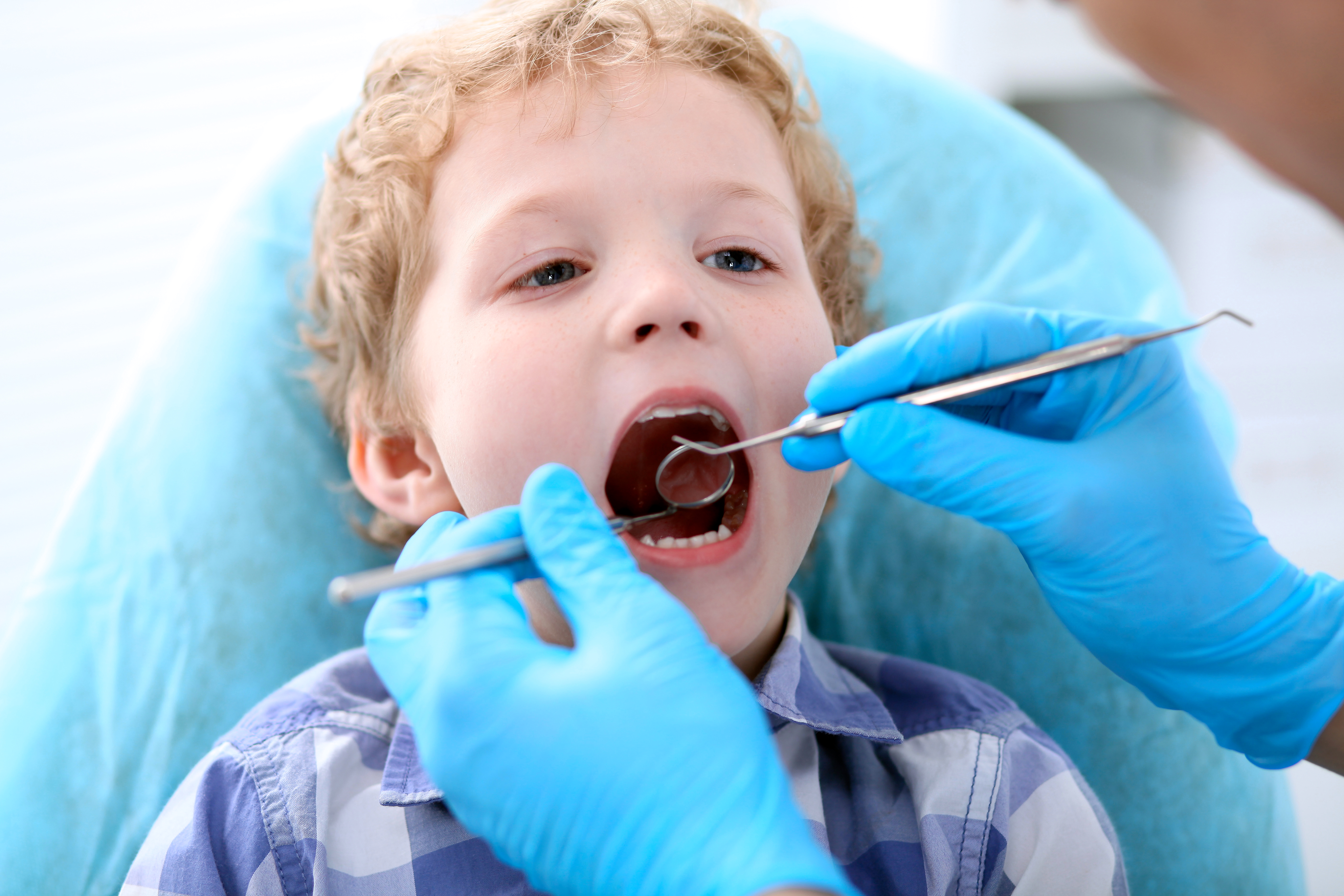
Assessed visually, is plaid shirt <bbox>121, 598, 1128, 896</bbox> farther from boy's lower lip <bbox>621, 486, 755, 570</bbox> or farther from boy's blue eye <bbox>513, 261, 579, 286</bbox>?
boy's blue eye <bbox>513, 261, 579, 286</bbox>

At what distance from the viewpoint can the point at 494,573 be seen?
33.7 inches

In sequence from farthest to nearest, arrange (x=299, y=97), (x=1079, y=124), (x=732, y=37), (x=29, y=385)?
1. (x=1079, y=124)
2. (x=299, y=97)
3. (x=29, y=385)
4. (x=732, y=37)

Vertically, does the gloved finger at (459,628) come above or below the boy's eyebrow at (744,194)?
below

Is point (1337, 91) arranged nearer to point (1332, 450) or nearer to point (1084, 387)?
point (1084, 387)

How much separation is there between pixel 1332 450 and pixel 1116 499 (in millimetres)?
2455

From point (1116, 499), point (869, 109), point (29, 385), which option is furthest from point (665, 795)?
point (29, 385)

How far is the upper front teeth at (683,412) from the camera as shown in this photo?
936 millimetres

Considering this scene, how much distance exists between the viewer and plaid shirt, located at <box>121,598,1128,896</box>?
100 centimetres

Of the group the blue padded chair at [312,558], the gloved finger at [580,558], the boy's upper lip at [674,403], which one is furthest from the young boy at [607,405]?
the blue padded chair at [312,558]

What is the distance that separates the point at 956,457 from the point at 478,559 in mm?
439

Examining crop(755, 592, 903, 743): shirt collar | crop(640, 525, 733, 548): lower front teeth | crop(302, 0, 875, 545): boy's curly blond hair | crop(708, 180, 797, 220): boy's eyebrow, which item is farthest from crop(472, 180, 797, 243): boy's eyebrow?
crop(755, 592, 903, 743): shirt collar

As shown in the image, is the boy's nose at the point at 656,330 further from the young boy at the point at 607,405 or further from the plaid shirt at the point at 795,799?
the plaid shirt at the point at 795,799

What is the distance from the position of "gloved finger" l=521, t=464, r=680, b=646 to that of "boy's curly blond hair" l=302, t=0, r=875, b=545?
360 mm

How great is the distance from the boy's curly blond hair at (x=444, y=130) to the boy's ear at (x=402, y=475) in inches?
1.0
